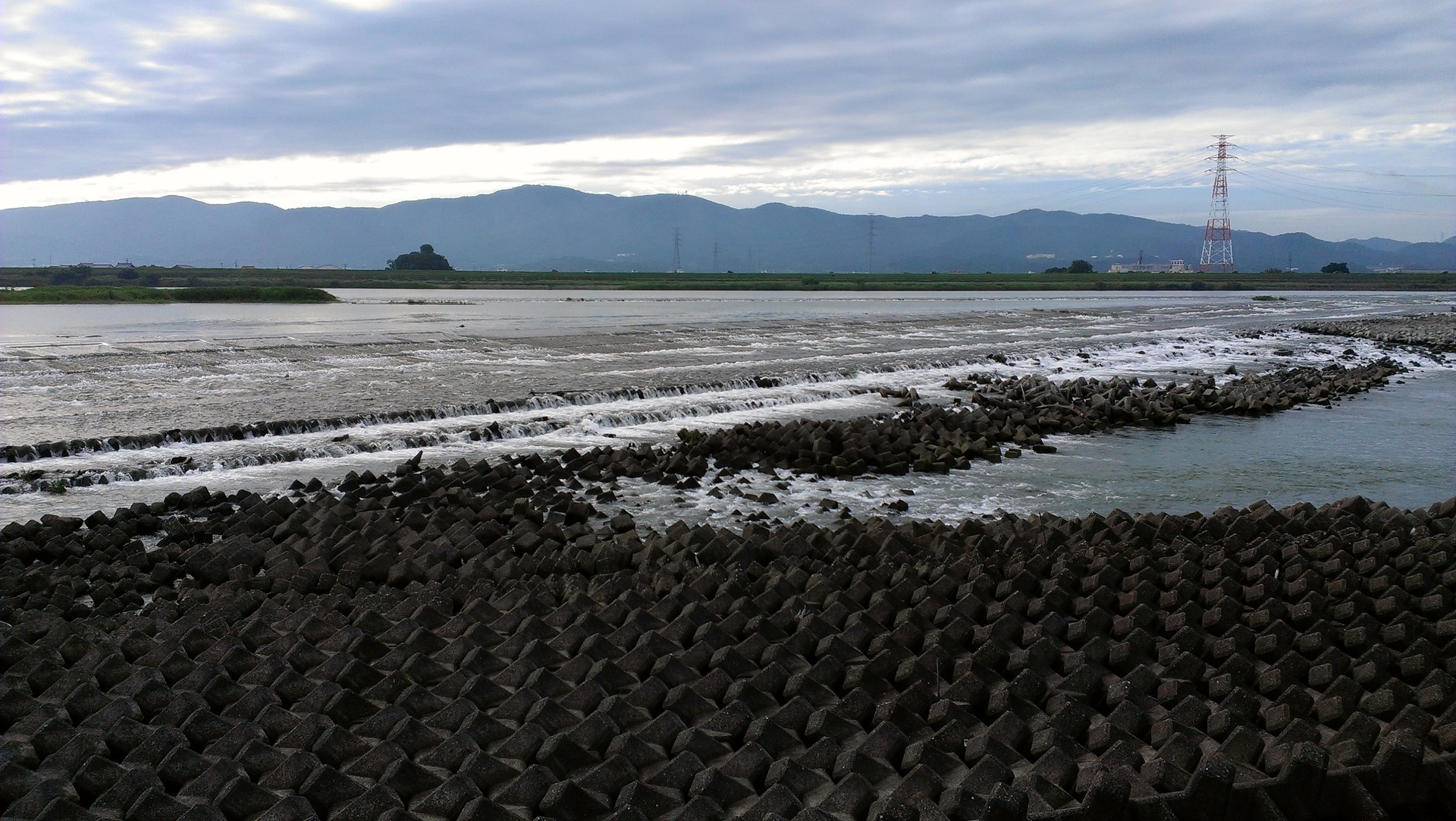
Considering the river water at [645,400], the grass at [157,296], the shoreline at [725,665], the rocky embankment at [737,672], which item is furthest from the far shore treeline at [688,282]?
the rocky embankment at [737,672]

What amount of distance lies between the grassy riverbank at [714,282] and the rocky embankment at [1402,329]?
67127 mm

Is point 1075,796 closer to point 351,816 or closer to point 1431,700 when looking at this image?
point 1431,700

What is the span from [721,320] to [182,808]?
5352 centimetres

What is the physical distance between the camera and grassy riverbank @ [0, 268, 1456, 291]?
116250 mm

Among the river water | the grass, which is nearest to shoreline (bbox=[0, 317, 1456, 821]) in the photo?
the river water

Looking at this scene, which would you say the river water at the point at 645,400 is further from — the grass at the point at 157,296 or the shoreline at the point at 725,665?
the grass at the point at 157,296

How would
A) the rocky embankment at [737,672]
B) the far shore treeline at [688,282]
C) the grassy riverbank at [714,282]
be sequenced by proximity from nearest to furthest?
the rocky embankment at [737,672]
the far shore treeline at [688,282]
the grassy riverbank at [714,282]

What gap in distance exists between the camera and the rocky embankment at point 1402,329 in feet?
146

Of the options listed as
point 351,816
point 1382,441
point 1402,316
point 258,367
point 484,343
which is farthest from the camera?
point 1402,316

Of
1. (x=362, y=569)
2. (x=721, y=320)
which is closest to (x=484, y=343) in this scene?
(x=721, y=320)

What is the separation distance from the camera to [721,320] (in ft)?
190

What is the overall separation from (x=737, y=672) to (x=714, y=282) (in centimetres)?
13996

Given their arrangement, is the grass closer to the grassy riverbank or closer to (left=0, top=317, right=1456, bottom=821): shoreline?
the grassy riverbank

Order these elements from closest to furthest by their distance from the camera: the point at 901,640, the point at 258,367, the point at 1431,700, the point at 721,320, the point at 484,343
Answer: the point at 1431,700 → the point at 901,640 → the point at 258,367 → the point at 484,343 → the point at 721,320
